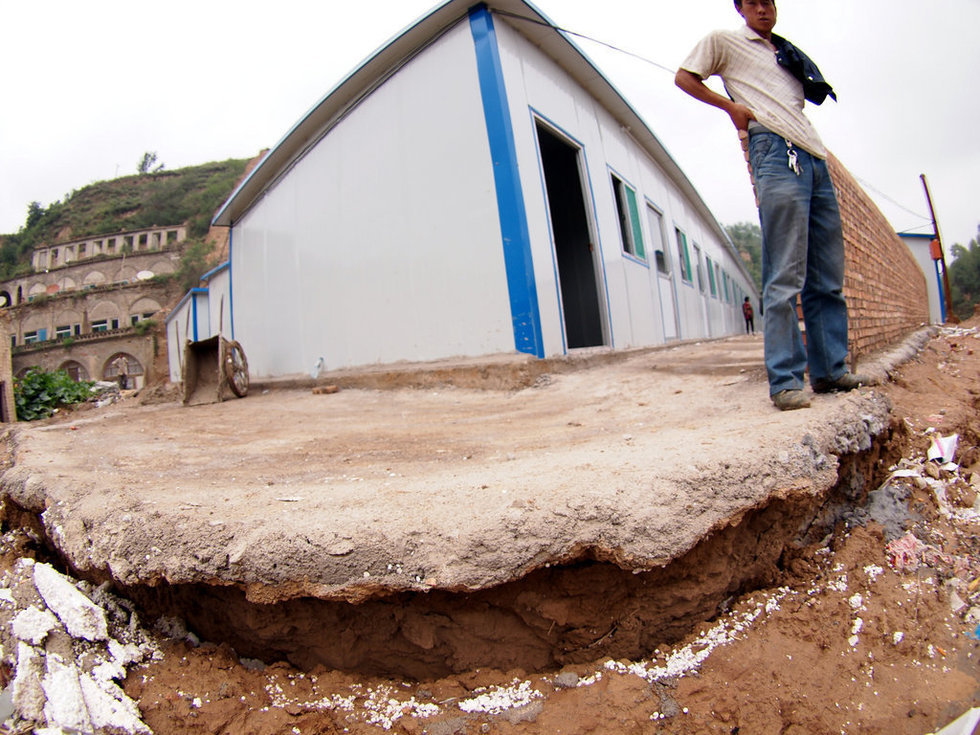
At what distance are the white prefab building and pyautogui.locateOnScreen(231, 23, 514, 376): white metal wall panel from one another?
0.02 meters

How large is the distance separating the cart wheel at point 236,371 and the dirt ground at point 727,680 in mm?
5455

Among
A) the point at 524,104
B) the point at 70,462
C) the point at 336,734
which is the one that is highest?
the point at 524,104

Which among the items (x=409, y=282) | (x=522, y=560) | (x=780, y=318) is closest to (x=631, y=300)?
(x=409, y=282)

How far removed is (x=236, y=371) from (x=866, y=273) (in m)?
6.98

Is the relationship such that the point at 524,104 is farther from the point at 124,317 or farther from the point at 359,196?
the point at 124,317

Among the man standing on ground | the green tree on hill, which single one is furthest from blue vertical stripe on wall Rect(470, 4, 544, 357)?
the green tree on hill

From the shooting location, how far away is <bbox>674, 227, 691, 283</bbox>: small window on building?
9.21 m

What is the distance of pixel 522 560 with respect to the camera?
3.40 feet

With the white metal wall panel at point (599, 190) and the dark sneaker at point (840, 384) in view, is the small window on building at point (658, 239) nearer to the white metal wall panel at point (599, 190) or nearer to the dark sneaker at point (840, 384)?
the white metal wall panel at point (599, 190)

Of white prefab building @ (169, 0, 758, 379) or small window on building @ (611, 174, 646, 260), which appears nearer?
white prefab building @ (169, 0, 758, 379)

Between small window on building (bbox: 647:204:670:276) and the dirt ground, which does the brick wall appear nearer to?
the dirt ground

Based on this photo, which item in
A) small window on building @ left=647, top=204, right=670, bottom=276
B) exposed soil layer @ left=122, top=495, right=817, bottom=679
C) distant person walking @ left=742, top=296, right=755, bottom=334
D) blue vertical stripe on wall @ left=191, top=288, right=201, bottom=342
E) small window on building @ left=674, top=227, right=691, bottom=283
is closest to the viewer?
exposed soil layer @ left=122, top=495, right=817, bottom=679

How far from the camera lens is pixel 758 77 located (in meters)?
2.12

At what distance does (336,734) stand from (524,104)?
5108 mm
